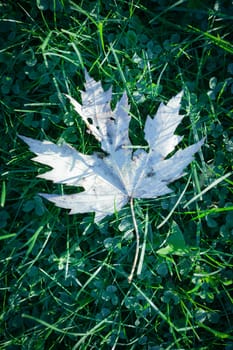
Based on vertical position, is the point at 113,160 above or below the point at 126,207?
above

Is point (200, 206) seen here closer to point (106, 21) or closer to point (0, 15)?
point (106, 21)

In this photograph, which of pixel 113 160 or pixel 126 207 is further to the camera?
pixel 126 207

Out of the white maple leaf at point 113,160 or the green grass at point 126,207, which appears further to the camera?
the green grass at point 126,207

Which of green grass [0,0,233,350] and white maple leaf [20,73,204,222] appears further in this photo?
green grass [0,0,233,350]
